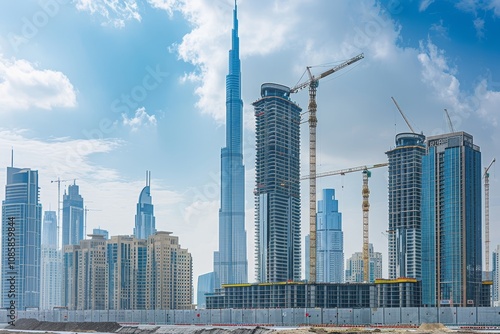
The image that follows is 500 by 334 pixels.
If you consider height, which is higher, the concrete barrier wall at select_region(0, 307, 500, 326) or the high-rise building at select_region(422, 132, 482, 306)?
the high-rise building at select_region(422, 132, 482, 306)

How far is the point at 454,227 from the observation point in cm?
18250

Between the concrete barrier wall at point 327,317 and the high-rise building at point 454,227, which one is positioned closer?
the concrete barrier wall at point 327,317

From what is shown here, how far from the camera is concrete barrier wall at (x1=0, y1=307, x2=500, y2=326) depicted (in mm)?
115312

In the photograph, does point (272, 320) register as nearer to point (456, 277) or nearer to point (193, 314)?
point (193, 314)

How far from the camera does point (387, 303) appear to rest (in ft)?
623

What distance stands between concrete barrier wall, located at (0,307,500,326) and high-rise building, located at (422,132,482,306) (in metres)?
65.0

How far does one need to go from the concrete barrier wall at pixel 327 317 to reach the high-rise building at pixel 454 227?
2558 inches

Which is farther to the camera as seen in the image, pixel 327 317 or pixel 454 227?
pixel 454 227

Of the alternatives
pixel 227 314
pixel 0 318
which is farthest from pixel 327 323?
pixel 0 318

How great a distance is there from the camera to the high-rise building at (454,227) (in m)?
180

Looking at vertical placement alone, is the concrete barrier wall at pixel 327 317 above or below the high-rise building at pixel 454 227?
below

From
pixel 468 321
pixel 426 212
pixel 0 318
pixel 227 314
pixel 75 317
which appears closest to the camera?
pixel 468 321

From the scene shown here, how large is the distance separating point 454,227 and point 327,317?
72.7 metres

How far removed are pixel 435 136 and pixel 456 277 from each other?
40044 mm
